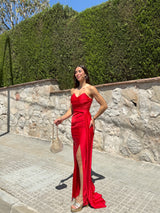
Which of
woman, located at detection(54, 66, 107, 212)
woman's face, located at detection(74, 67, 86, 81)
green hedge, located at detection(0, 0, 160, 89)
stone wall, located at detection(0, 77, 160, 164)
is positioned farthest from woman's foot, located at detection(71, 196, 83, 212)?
green hedge, located at detection(0, 0, 160, 89)

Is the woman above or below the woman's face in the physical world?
below

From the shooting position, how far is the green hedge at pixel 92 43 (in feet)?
15.0

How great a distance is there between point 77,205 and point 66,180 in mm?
996

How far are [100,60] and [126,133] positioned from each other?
2.08 metres

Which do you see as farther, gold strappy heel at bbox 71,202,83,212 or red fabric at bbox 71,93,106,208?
red fabric at bbox 71,93,106,208

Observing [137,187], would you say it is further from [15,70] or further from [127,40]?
[15,70]

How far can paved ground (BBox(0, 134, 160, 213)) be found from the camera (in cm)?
280

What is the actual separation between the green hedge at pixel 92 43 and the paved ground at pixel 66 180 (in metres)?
2.18

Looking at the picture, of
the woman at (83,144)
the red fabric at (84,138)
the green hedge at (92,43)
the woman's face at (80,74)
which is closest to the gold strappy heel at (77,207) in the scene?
the woman at (83,144)

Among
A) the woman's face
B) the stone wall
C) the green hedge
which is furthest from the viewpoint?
the green hedge

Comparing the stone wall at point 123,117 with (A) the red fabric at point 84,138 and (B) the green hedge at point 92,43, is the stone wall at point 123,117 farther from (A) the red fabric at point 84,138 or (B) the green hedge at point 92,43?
(A) the red fabric at point 84,138

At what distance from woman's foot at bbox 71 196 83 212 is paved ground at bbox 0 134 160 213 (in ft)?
0.27

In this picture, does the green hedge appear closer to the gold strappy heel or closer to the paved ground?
the paved ground

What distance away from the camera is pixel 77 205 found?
2654 mm
